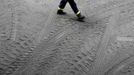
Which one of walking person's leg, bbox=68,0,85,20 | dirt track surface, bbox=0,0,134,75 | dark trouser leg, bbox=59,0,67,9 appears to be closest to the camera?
dirt track surface, bbox=0,0,134,75

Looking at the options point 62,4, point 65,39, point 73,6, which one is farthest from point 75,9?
point 65,39

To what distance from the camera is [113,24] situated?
9797 millimetres

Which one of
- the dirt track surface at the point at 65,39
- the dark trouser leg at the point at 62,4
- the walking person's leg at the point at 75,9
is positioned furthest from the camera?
the dark trouser leg at the point at 62,4

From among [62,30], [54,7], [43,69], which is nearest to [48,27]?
[62,30]

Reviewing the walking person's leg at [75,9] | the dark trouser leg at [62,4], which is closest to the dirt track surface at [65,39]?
the walking person's leg at [75,9]

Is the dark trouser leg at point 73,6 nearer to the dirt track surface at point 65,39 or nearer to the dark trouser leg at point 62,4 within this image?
the dark trouser leg at point 62,4

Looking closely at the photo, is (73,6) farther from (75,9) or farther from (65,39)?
(65,39)

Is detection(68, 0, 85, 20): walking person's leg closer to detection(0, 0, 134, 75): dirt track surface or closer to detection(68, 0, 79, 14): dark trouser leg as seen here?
detection(68, 0, 79, 14): dark trouser leg

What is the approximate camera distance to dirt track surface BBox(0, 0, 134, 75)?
8.05 metres

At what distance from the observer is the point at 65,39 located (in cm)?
909

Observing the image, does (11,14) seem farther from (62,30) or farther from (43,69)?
(43,69)

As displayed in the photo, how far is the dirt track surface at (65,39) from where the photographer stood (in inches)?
317

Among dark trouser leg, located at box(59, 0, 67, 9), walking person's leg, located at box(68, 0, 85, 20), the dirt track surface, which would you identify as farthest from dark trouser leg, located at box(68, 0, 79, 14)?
the dirt track surface

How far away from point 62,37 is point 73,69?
1480 mm
